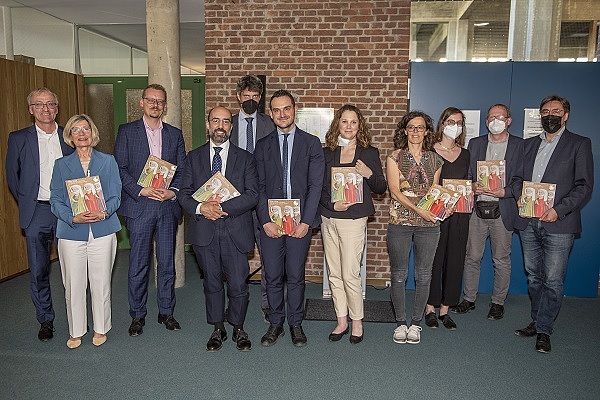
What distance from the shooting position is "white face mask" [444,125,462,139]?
4309mm

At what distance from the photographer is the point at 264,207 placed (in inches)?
153

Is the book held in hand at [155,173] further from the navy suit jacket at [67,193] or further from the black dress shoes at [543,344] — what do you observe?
the black dress shoes at [543,344]

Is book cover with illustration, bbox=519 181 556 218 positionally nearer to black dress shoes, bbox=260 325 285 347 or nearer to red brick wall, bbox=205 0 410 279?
red brick wall, bbox=205 0 410 279

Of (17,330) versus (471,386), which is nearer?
(471,386)

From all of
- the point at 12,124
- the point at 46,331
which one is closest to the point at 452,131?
the point at 46,331

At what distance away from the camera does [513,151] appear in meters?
4.54

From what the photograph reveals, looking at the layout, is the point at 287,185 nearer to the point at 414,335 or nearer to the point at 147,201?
the point at 147,201

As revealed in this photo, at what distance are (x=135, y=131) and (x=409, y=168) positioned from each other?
235 cm

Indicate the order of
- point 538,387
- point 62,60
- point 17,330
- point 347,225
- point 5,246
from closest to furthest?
point 538,387, point 347,225, point 17,330, point 5,246, point 62,60

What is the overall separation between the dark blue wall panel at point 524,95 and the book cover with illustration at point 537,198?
151 cm

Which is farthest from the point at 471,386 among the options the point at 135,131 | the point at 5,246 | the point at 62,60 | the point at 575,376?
the point at 62,60

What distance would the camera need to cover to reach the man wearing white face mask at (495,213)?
452 cm

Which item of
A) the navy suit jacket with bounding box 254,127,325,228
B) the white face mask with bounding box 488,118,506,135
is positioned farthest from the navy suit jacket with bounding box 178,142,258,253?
the white face mask with bounding box 488,118,506,135

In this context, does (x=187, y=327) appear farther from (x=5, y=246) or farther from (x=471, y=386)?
(x=5, y=246)
